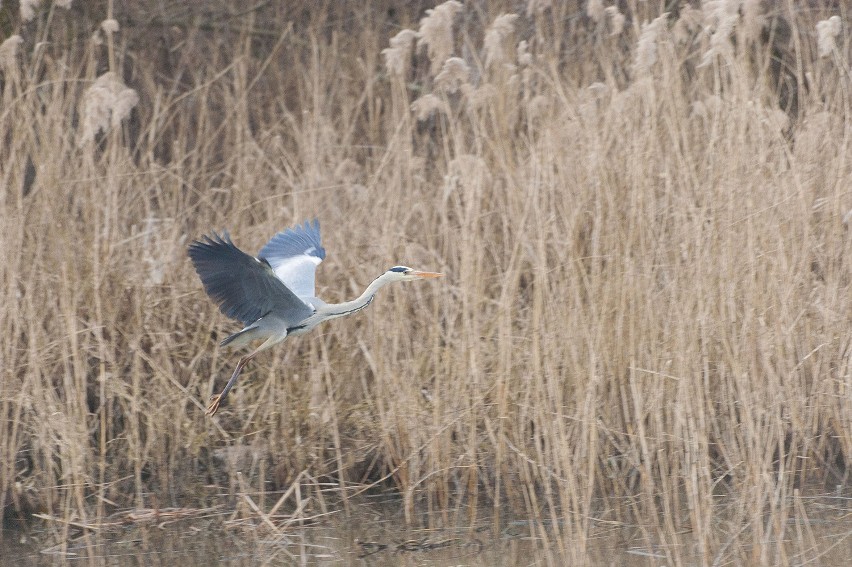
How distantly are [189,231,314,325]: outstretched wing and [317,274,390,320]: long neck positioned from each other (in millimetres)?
70

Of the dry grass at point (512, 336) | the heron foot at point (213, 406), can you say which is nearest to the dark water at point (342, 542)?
the dry grass at point (512, 336)

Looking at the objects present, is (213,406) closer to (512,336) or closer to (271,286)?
(271,286)

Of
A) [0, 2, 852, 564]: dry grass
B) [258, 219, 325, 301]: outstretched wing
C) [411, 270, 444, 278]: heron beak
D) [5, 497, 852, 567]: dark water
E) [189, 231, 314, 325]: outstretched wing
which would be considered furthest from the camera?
[258, 219, 325, 301]: outstretched wing

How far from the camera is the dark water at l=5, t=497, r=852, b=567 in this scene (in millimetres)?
3525

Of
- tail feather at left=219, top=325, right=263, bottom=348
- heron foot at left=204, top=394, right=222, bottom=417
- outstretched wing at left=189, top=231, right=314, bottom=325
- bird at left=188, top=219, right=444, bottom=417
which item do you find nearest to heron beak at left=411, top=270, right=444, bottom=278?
bird at left=188, top=219, right=444, bottom=417

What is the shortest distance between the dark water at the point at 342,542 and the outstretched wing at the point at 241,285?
73 cm

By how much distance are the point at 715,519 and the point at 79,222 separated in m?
2.90

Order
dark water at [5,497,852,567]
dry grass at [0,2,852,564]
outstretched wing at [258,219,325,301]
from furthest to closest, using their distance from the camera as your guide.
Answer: outstretched wing at [258,219,325,301] → dry grass at [0,2,852,564] → dark water at [5,497,852,567]

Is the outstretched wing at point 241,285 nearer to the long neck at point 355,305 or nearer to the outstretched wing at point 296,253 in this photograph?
the long neck at point 355,305

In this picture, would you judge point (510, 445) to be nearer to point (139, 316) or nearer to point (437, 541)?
point (437, 541)

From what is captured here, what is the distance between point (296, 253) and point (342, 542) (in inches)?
47.9

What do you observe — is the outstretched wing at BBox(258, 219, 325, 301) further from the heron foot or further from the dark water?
the dark water

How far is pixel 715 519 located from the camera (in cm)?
377

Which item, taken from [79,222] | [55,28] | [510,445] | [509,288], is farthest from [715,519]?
[55,28]
